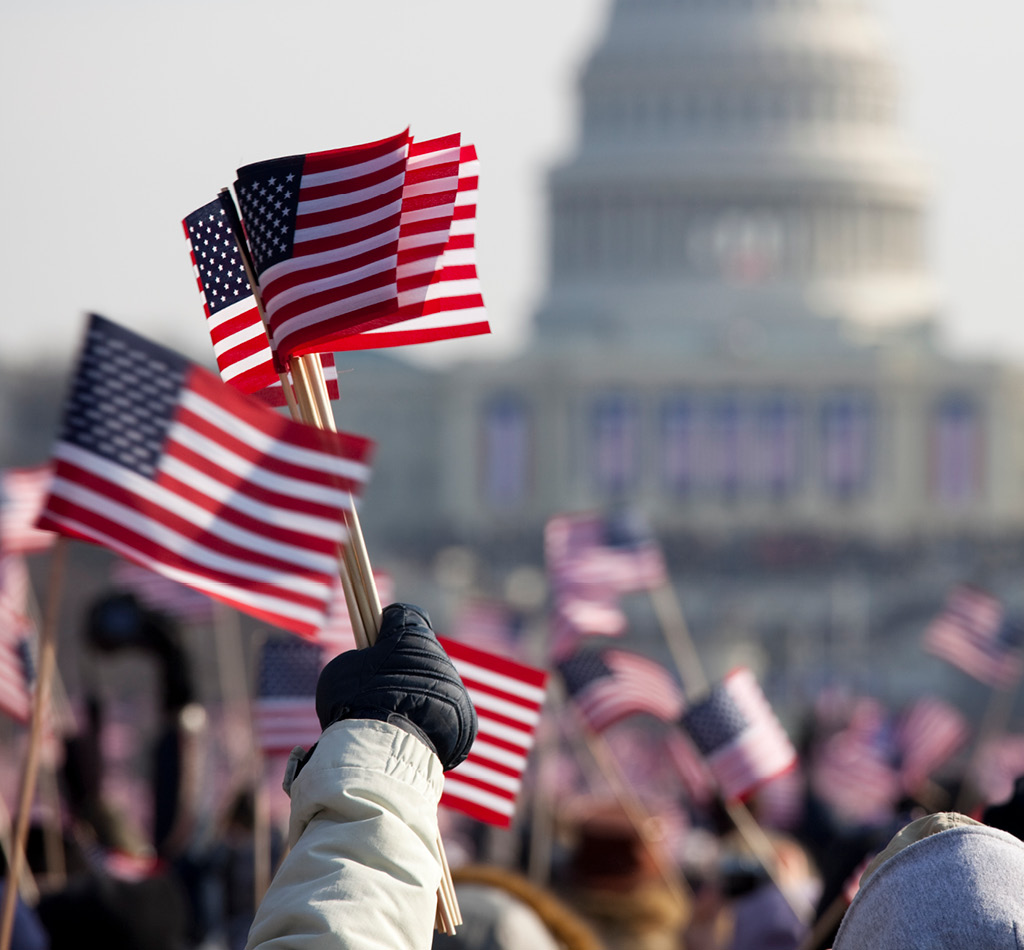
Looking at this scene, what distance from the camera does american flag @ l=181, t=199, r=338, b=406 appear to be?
6082 millimetres

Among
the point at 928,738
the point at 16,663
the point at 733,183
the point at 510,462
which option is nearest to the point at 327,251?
the point at 16,663

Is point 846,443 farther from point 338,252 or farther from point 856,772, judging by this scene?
point 338,252

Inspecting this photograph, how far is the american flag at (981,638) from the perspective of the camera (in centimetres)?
2344

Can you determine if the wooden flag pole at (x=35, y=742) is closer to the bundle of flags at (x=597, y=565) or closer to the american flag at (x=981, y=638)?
the bundle of flags at (x=597, y=565)

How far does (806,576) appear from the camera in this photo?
83.7 meters

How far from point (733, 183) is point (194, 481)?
10666 cm

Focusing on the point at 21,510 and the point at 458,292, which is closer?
→ the point at 458,292

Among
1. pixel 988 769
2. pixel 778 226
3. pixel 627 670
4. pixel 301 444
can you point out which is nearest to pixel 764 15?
pixel 778 226

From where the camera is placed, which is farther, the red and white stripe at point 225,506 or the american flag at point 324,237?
the red and white stripe at point 225,506

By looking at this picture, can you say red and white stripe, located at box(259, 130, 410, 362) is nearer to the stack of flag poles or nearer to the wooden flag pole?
the stack of flag poles

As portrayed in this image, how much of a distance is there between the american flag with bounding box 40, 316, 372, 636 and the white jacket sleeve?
82.8 inches

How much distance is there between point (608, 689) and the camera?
46.3ft

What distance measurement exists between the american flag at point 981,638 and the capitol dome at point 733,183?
85383mm

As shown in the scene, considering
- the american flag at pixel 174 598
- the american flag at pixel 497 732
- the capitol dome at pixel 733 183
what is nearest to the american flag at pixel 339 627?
the american flag at pixel 497 732
